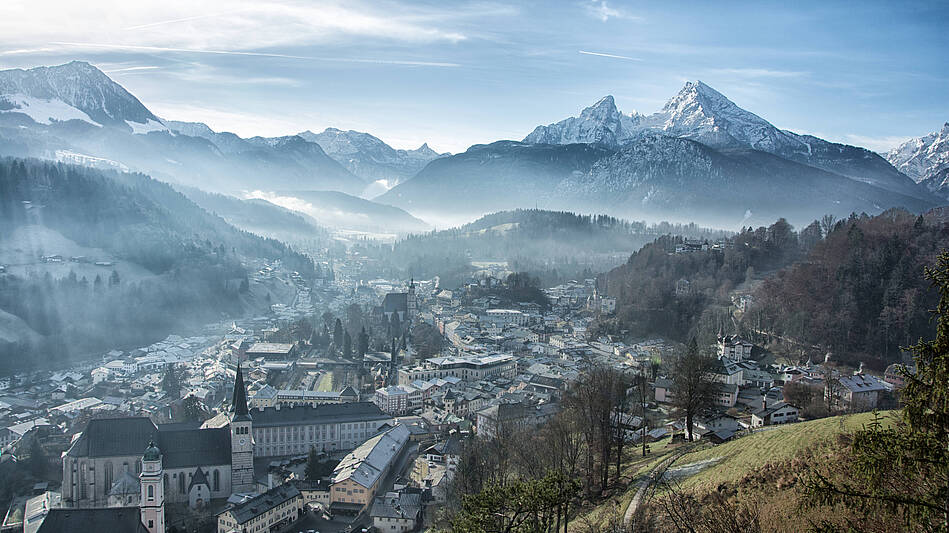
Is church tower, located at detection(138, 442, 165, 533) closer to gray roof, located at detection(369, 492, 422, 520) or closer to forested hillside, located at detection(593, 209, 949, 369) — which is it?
gray roof, located at detection(369, 492, 422, 520)

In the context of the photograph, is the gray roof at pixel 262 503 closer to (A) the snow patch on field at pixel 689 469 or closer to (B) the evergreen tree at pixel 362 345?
(A) the snow patch on field at pixel 689 469

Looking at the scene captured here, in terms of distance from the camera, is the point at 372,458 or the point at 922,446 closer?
the point at 922,446

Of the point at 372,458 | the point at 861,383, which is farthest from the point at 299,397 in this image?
the point at 861,383

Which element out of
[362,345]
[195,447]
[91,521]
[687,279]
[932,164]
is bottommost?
[362,345]

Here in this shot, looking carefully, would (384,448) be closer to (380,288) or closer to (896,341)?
(896,341)

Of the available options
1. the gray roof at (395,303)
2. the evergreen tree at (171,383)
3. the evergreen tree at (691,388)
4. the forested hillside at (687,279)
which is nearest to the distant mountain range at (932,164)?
the forested hillside at (687,279)

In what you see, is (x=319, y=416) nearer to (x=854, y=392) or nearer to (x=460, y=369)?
(x=460, y=369)
